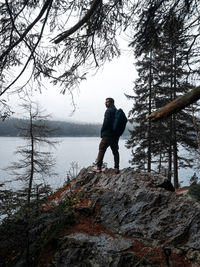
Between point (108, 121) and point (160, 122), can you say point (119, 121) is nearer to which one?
point (108, 121)

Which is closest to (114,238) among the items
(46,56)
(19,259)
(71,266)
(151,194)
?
(71,266)

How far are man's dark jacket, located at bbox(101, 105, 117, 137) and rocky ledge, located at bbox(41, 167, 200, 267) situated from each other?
1683 mm

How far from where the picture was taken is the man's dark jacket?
19.9 feet

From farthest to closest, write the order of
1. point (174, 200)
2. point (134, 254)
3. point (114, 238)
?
point (174, 200)
point (114, 238)
point (134, 254)

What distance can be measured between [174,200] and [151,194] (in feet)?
1.75

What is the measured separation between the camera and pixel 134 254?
336 centimetres

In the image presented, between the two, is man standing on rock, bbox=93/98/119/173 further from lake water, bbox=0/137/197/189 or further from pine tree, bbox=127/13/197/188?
pine tree, bbox=127/13/197/188

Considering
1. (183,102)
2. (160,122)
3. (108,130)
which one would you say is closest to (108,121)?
(108,130)

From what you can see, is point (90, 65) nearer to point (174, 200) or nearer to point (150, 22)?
point (150, 22)

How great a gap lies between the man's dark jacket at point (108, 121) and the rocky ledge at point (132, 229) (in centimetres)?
168

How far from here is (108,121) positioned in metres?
6.08

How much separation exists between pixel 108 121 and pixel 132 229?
3.17 metres

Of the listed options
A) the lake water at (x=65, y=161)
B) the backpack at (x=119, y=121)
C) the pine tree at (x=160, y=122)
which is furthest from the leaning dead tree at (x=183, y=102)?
the pine tree at (x=160, y=122)

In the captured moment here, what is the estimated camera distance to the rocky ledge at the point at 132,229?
3.34 meters
